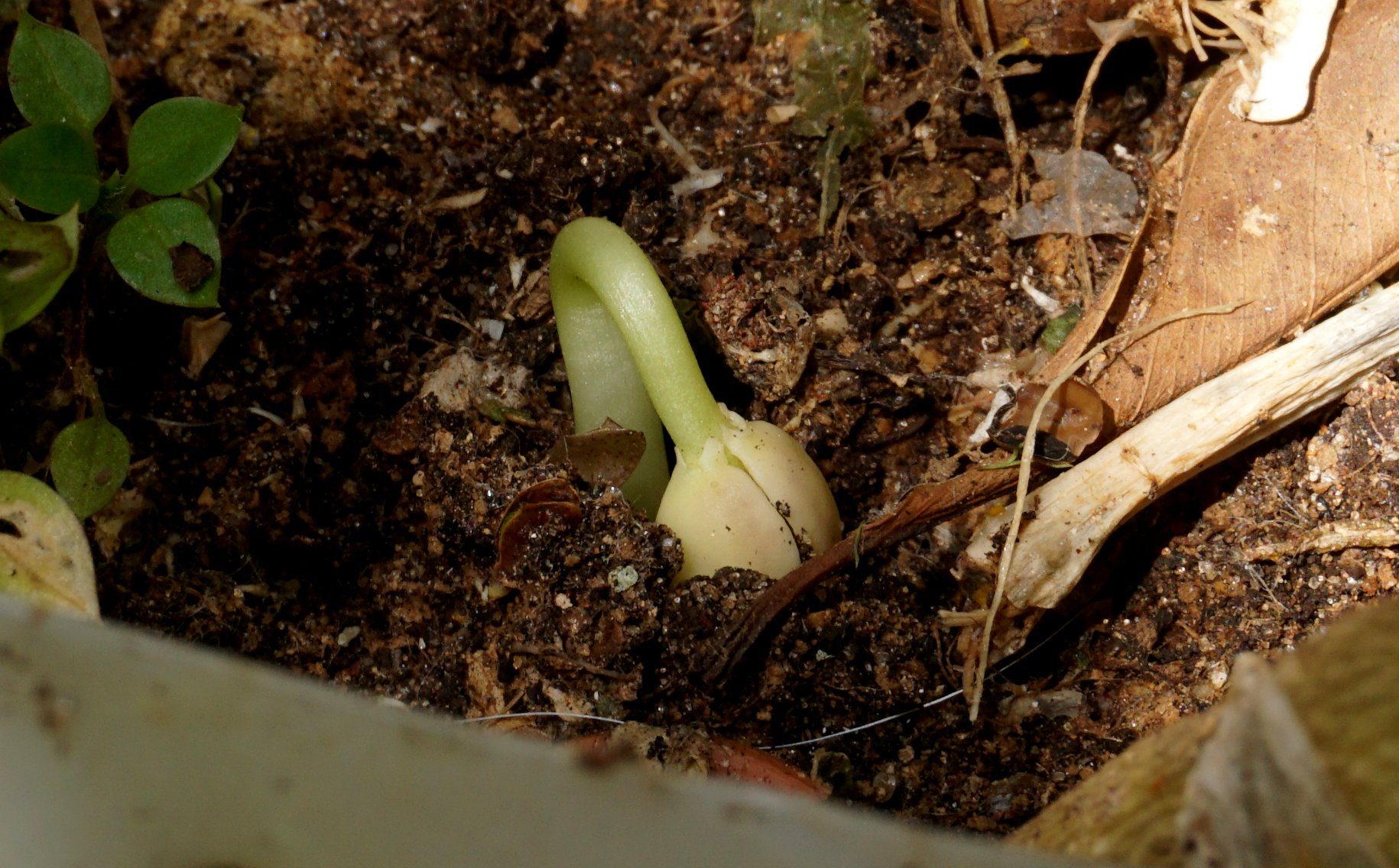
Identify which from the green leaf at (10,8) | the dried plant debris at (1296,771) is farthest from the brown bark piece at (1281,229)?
the green leaf at (10,8)

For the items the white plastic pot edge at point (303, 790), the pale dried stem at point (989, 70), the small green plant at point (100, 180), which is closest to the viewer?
the white plastic pot edge at point (303, 790)

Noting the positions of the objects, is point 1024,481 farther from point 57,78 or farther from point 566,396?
point 57,78

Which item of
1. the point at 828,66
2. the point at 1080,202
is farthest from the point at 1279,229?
the point at 828,66

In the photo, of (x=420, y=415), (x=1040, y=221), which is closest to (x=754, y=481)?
(x=420, y=415)

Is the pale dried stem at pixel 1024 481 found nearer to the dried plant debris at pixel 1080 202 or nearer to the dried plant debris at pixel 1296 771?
the dried plant debris at pixel 1080 202

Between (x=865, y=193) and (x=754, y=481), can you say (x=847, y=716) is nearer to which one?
(x=754, y=481)

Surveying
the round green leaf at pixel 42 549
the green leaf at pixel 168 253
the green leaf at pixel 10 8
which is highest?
the green leaf at pixel 10 8

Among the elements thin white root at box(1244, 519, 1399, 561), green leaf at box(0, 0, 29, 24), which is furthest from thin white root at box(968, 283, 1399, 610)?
green leaf at box(0, 0, 29, 24)
